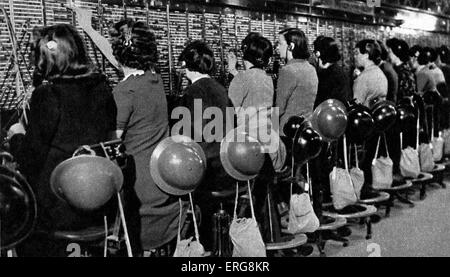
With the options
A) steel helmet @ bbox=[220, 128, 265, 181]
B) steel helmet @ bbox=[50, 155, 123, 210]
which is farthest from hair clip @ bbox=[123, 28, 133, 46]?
steel helmet @ bbox=[50, 155, 123, 210]

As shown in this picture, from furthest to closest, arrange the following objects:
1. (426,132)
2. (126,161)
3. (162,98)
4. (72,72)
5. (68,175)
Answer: (426,132)
(162,98)
(126,161)
(72,72)
(68,175)

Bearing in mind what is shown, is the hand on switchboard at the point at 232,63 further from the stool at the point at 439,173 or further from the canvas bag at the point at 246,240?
the stool at the point at 439,173

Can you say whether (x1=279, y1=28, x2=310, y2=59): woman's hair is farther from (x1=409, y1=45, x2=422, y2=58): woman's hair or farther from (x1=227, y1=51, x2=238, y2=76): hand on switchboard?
(x1=409, y1=45, x2=422, y2=58): woman's hair

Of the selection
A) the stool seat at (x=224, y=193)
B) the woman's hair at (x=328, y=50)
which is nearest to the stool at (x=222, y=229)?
the stool seat at (x=224, y=193)

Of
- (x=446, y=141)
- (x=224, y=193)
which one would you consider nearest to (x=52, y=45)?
(x=224, y=193)

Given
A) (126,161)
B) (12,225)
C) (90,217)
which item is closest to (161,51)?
(126,161)

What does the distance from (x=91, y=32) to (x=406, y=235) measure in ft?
9.74

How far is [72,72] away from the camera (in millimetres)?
2658

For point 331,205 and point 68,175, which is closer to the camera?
point 68,175

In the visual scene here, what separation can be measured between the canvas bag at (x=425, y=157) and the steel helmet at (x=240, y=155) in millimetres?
3429

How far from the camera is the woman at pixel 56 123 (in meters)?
2.54

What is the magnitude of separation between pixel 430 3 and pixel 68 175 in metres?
9.46

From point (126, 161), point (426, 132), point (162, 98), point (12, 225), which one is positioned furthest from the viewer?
point (426, 132)
